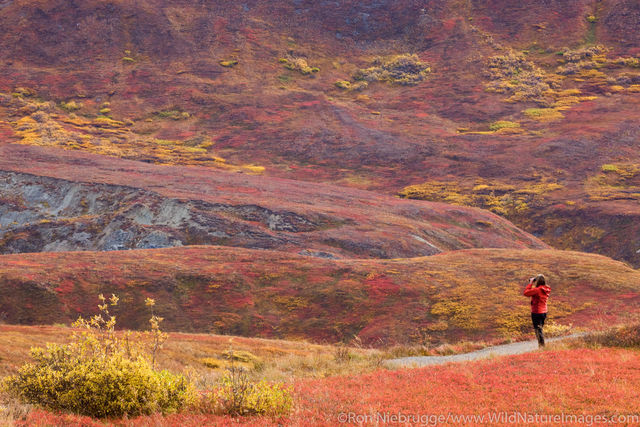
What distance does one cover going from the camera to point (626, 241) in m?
49.4

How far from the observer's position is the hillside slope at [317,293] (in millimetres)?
23203

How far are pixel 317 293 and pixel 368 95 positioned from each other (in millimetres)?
66131

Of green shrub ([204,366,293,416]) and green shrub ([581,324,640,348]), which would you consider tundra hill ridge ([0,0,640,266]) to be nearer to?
green shrub ([581,324,640,348])

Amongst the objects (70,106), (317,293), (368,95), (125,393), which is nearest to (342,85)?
(368,95)

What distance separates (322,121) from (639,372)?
70.3 m

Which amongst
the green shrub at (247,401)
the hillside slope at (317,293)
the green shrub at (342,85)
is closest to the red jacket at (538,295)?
the hillside slope at (317,293)

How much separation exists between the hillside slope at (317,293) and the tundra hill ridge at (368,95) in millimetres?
25101

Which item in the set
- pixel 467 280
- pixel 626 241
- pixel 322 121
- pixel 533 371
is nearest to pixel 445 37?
pixel 322 121

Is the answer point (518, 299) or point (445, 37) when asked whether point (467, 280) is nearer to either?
point (518, 299)

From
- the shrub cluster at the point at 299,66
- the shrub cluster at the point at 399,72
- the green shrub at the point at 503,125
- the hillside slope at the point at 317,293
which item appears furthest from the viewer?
the shrub cluster at the point at 299,66

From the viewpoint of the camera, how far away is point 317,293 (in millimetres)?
27172

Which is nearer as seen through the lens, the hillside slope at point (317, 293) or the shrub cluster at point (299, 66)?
the hillside slope at point (317, 293)

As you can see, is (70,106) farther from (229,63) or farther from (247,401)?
(247,401)

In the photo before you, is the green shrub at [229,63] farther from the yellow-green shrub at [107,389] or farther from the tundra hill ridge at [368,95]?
the yellow-green shrub at [107,389]
